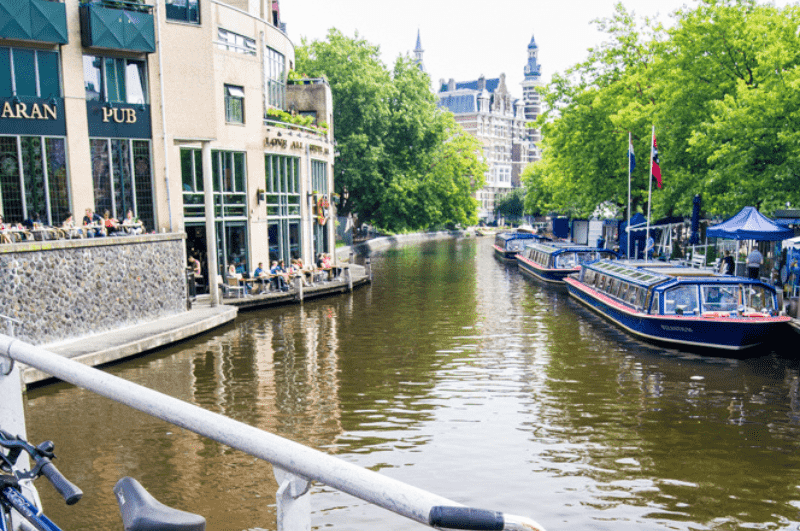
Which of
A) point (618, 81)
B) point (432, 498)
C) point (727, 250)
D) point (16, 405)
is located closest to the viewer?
point (432, 498)

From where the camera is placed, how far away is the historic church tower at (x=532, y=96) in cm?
16300

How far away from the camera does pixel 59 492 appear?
2.23m

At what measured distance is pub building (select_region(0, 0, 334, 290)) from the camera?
20516 millimetres

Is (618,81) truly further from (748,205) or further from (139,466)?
(139,466)

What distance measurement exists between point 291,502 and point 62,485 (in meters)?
0.95

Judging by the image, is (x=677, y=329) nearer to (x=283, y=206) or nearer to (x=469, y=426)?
(x=469, y=426)

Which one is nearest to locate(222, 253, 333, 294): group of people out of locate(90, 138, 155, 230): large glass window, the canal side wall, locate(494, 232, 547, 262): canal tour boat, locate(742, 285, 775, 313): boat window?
locate(90, 138, 155, 230): large glass window

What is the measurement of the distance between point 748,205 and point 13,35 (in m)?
26.0

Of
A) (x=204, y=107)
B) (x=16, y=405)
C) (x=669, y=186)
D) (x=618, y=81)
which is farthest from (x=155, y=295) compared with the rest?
(x=618, y=81)

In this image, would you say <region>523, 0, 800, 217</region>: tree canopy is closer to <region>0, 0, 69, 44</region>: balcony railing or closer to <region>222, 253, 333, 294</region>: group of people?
<region>222, 253, 333, 294</region>: group of people

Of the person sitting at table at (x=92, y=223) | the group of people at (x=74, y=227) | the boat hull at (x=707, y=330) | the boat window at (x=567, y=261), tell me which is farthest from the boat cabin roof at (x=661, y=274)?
the person sitting at table at (x=92, y=223)

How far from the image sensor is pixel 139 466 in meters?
10.3

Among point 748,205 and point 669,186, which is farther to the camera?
point 669,186

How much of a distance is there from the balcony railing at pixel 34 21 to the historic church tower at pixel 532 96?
473 ft
